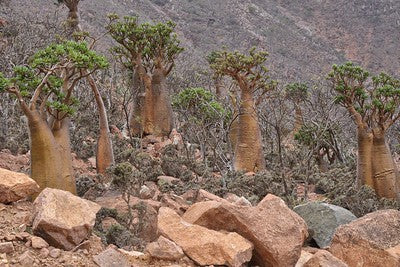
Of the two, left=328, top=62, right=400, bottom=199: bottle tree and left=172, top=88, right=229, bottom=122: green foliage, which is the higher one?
left=172, top=88, right=229, bottom=122: green foliage

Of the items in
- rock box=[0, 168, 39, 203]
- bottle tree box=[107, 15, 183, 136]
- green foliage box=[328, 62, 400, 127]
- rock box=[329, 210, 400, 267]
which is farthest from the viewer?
bottle tree box=[107, 15, 183, 136]

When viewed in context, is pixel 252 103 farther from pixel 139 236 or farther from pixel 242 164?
pixel 139 236

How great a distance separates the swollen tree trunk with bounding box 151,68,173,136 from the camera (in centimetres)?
1284

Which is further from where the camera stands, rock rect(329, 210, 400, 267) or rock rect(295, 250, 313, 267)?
rock rect(329, 210, 400, 267)

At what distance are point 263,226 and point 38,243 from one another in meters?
1.79

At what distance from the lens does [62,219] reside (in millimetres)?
3762

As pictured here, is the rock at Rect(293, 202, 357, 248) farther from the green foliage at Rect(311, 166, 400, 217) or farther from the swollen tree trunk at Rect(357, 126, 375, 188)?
the swollen tree trunk at Rect(357, 126, 375, 188)

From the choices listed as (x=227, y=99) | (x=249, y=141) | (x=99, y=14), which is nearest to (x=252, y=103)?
(x=249, y=141)

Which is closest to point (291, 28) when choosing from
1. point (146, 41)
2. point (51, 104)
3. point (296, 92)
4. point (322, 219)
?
point (296, 92)

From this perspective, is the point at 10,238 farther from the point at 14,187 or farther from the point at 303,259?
the point at 303,259

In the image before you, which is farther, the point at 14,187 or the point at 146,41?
the point at 146,41

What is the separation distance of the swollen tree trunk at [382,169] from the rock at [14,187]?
609cm

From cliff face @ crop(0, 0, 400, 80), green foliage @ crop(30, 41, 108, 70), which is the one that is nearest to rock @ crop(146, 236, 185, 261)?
green foliage @ crop(30, 41, 108, 70)

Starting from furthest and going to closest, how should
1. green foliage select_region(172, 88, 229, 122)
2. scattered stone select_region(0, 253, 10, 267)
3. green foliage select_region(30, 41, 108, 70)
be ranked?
green foliage select_region(172, 88, 229, 122), green foliage select_region(30, 41, 108, 70), scattered stone select_region(0, 253, 10, 267)
